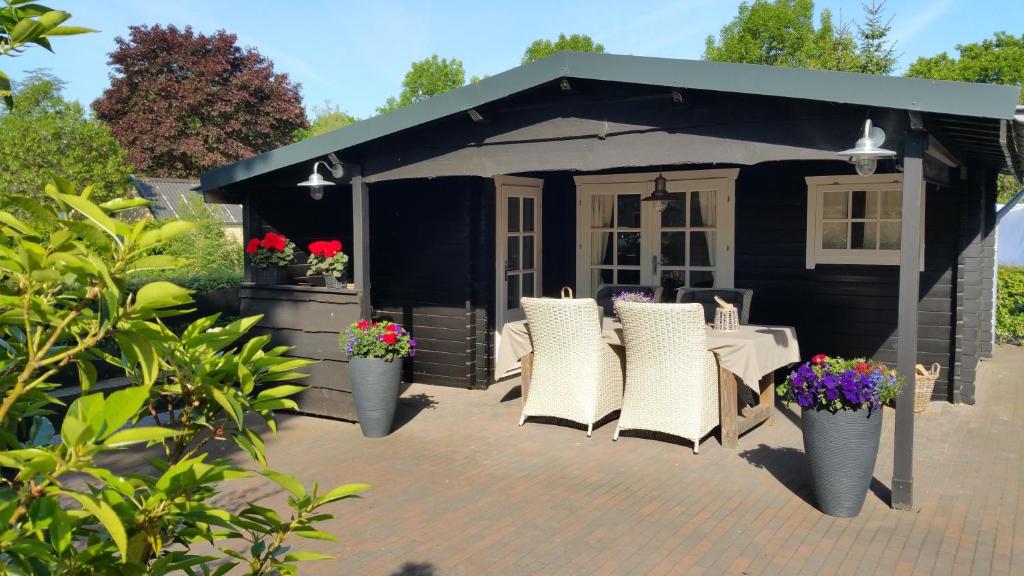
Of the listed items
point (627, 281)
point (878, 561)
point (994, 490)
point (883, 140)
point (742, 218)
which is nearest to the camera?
point (878, 561)

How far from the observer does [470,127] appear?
18.8 ft

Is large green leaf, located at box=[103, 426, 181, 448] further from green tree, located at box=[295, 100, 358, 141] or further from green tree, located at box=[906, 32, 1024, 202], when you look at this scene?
green tree, located at box=[295, 100, 358, 141]

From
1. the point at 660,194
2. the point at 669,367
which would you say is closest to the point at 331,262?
the point at 669,367

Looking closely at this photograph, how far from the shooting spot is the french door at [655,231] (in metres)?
7.51

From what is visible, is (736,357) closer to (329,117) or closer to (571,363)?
(571,363)

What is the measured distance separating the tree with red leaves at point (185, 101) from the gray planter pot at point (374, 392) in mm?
24291

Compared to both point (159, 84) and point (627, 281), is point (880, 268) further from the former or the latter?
point (159, 84)

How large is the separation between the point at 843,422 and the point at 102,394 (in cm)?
386

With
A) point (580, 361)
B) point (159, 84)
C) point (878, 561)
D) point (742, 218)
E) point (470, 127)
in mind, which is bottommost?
point (878, 561)

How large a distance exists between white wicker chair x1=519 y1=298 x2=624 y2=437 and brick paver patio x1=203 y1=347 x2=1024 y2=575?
204 mm

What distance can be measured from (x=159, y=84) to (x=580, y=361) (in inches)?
1054

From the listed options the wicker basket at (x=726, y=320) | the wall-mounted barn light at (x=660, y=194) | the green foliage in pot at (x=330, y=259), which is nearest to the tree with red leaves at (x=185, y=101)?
the green foliage in pot at (x=330, y=259)

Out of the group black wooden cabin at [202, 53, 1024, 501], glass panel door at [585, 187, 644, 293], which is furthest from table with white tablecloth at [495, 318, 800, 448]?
glass panel door at [585, 187, 644, 293]

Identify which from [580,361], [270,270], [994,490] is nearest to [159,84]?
[270,270]
